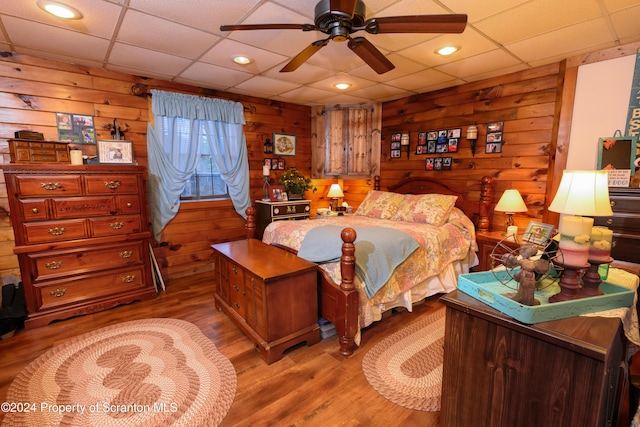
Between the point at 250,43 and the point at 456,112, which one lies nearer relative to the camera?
the point at 250,43

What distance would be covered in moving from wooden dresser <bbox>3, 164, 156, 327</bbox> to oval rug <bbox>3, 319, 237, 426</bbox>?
0.57 meters

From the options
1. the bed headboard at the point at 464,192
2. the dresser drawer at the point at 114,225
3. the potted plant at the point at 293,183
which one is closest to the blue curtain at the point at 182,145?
the dresser drawer at the point at 114,225

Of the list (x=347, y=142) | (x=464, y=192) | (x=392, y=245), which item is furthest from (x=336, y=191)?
(x=392, y=245)

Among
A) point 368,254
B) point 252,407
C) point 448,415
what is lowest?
point 252,407

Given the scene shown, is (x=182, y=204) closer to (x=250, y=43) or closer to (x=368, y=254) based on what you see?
(x=250, y=43)

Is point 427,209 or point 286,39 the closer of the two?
point 286,39

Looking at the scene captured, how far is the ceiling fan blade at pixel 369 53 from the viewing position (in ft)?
6.13

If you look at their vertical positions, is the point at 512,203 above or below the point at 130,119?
below

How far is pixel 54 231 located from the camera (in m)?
2.65

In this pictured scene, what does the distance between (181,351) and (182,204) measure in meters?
2.16

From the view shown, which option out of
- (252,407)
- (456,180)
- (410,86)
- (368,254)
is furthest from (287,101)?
(252,407)

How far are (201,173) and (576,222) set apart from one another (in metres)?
3.97

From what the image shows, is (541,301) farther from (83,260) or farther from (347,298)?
(83,260)

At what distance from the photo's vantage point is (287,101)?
15.1 feet
